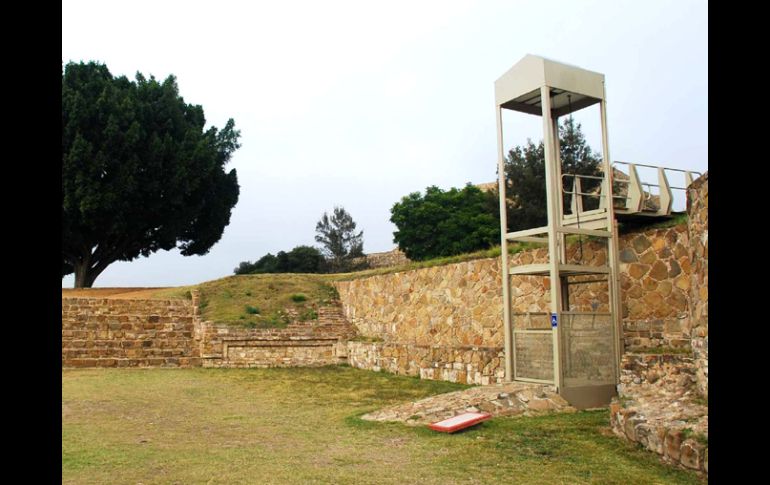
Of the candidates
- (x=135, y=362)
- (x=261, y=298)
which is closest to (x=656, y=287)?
(x=135, y=362)

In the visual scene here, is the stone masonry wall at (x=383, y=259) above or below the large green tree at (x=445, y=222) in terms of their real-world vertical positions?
below

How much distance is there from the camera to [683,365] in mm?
7977

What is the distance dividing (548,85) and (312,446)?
631 cm

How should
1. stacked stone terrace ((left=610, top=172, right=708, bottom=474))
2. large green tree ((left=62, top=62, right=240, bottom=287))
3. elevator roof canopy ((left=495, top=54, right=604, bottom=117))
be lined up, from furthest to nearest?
large green tree ((left=62, top=62, right=240, bottom=287)) → elevator roof canopy ((left=495, top=54, right=604, bottom=117)) → stacked stone terrace ((left=610, top=172, right=708, bottom=474))

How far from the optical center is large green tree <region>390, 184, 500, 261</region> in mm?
33688

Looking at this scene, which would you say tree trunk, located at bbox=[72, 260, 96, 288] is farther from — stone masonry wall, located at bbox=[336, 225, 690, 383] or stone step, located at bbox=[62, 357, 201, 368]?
stone masonry wall, located at bbox=[336, 225, 690, 383]

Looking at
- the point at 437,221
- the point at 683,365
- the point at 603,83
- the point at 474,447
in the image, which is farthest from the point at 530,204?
the point at 474,447

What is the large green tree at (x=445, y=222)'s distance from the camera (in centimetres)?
3369

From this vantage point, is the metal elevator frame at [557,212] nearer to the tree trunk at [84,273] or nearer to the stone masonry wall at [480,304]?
the stone masonry wall at [480,304]

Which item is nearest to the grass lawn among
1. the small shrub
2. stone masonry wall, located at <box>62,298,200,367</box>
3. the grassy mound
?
stone masonry wall, located at <box>62,298,200,367</box>

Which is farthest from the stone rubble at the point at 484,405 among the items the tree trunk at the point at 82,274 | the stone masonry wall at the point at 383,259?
the stone masonry wall at the point at 383,259

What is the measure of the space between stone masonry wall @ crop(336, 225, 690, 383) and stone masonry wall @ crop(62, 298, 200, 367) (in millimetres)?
4756

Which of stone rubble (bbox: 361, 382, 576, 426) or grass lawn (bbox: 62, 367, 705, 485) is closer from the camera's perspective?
grass lawn (bbox: 62, 367, 705, 485)

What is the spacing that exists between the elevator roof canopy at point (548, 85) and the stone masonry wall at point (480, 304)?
254cm
